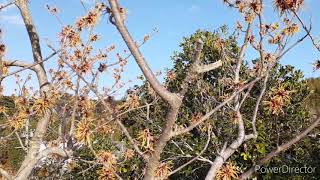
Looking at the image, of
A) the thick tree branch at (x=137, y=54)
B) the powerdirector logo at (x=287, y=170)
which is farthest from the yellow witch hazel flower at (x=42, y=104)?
the powerdirector logo at (x=287, y=170)

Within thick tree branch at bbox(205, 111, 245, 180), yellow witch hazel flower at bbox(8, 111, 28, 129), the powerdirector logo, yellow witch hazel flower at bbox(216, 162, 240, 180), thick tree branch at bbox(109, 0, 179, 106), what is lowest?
the powerdirector logo

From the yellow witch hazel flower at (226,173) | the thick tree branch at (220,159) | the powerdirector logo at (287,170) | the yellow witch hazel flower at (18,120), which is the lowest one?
the powerdirector logo at (287,170)

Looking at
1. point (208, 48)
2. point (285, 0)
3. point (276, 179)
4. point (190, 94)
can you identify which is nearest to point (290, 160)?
point (276, 179)

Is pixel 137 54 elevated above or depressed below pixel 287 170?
above

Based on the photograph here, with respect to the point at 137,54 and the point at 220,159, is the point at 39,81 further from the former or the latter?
the point at 137,54

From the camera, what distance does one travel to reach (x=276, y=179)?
11523 mm

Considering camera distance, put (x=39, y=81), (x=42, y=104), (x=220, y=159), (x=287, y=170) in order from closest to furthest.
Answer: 1. (x=220, y=159)
2. (x=42, y=104)
3. (x=39, y=81)
4. (x=287, y=170)

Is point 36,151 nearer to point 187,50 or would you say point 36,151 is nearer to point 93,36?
point 93,36

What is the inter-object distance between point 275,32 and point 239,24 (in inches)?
31.8

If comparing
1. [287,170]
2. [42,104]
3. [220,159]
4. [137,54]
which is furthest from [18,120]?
[287,170]

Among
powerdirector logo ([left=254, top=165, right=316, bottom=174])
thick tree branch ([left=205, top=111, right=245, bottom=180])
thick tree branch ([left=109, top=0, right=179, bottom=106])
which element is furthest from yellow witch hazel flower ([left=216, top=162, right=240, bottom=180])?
powerdirector logo ([left=254, top=165, right=316, bottom=174])

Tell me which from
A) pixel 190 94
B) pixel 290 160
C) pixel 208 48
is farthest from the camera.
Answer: pixel 208 48

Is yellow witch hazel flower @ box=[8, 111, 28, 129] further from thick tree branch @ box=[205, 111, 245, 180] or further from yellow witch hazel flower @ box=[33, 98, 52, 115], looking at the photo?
thick tree branch @ box=[205, 111, 245, 180]

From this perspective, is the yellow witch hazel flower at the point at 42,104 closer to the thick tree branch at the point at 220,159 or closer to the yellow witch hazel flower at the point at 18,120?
the yellow witch hazel flower at the point at 18,120
